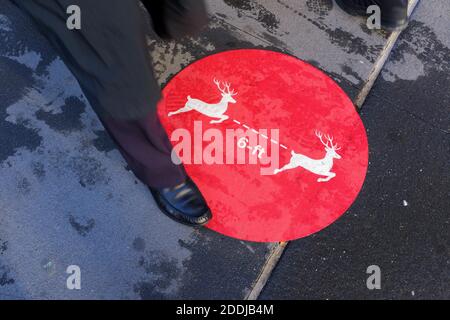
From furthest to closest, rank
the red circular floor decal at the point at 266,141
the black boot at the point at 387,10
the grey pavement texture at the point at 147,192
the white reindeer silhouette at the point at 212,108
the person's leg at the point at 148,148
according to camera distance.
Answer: the black boot at the point at 387,10 < the white reindeer silhouette at the point at 212,108 < the red circular floor decal at the point at 266,141 < the grey pavement texture at the point at 147,192 < the person's leg at the point at 148,148

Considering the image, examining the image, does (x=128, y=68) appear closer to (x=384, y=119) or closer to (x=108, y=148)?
(x=108, y=148)

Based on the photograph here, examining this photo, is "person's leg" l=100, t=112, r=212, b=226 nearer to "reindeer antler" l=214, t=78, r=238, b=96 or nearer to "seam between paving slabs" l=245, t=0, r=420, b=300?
"seam between paving slabs" l=245, t=0, r=420, b=300

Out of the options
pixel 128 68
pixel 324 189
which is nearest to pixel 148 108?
pixel 128 68

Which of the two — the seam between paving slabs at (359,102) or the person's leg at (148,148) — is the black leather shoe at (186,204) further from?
the seam between paving slabs at (359,102)

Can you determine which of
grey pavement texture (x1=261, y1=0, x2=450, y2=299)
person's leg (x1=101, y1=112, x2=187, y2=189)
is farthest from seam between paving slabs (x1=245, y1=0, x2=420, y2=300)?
person's leg (x1=101, y1=112, x2=187, y2=189)

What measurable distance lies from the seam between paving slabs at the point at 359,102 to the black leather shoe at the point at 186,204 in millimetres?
284

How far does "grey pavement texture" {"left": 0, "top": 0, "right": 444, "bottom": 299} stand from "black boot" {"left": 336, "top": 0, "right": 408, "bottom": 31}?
0.08m

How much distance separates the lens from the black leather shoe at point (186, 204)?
5.62 feet

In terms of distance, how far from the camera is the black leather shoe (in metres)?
1.71

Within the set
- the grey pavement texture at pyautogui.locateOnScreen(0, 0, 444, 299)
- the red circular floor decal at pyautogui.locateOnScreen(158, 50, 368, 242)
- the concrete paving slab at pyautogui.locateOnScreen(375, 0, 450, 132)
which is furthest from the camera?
the concrete paving slab at pyautogui.locateOnScreen(375, 0, 450, 132)

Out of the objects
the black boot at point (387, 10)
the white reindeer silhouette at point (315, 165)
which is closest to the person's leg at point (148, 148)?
the white reindeer silhouette at point (315, 165)

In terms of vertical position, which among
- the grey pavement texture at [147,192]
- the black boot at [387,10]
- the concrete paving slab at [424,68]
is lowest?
the grey pavement texture at [147,192]

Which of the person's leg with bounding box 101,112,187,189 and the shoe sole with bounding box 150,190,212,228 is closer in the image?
the person's leg with bounding box 101,112,187,189

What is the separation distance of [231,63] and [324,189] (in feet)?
2.40
